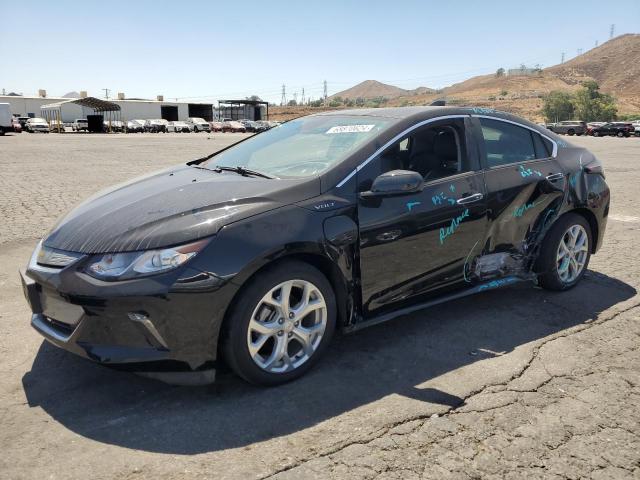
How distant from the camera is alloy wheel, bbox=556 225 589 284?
4.69 m

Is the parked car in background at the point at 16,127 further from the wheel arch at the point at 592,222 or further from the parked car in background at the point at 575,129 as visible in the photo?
the wheel arch at the point at 592,222

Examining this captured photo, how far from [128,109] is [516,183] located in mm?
75366

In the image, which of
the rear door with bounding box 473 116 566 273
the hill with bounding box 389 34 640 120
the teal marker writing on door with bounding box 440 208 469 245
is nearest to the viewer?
the teal marker writing on door with bounding box 440 208 469 245

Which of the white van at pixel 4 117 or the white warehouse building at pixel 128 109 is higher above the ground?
the white warehouse building at pixel 128 109

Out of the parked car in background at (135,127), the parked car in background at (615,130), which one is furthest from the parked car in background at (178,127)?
the parked car in background at (615,130)

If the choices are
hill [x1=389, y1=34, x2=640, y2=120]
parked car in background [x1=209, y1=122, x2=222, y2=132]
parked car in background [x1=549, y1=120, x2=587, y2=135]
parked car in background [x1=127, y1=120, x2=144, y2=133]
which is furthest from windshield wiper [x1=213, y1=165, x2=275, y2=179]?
hill [x1=389, y1=34, x2=640, y2=120]

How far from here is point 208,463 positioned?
98.4 inches

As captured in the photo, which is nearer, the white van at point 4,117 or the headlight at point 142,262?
the headlight at point 142,262

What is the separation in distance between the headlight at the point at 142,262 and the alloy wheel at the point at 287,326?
1.58ft

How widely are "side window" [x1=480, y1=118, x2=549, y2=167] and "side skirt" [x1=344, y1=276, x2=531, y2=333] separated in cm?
91

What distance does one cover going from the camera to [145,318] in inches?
108

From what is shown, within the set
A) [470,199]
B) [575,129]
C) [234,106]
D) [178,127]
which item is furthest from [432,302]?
[234,106]

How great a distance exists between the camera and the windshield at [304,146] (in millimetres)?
3646

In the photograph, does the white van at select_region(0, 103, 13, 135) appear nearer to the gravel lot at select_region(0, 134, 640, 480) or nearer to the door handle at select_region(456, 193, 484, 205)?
the gravel lot at select_region(0, 134, 640, 480)
